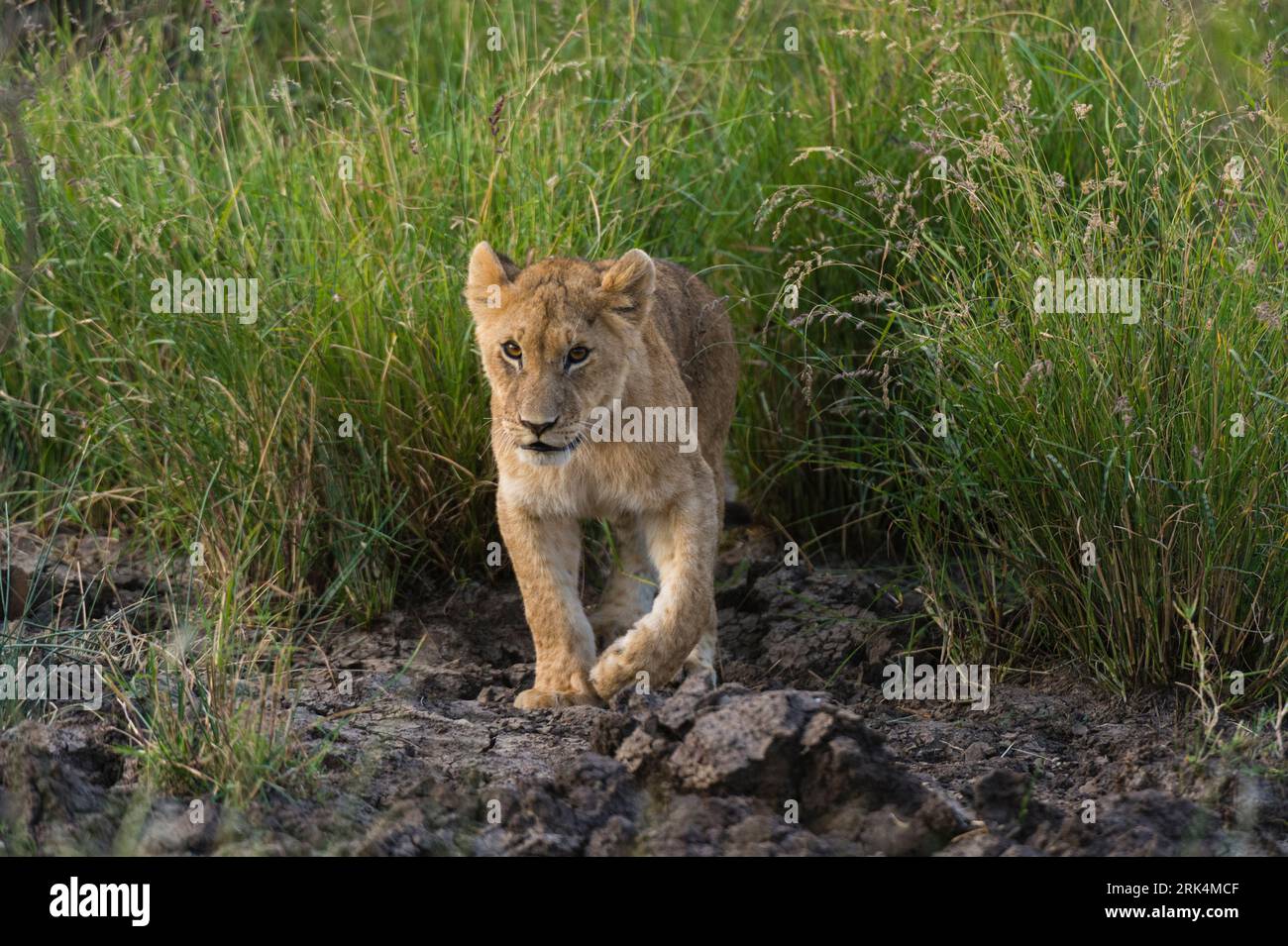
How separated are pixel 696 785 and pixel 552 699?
1.32 m

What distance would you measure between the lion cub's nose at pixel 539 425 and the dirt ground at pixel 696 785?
2.96 feet

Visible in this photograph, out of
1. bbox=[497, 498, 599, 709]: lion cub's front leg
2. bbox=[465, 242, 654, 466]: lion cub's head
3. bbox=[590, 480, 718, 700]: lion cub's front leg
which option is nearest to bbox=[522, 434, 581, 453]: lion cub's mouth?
bbox=[465, 242, 654, 466]: lion cub's head

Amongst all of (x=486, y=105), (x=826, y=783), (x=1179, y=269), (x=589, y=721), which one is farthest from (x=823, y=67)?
(x=826, y=783)

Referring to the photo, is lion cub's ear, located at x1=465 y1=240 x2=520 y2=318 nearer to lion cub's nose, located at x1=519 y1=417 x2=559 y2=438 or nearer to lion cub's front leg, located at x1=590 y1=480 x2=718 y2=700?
lion cub's nose, located at x1=519 y1=417 x2=559 y2=438

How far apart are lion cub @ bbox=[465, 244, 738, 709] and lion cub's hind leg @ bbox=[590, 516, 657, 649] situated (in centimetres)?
38

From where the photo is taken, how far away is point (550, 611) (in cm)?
561

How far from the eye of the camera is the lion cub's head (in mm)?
5410

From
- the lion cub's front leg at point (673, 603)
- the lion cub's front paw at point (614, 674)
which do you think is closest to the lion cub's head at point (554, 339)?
the lion cub's front leg at point (673, 603)

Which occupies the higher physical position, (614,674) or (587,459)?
(587,459)

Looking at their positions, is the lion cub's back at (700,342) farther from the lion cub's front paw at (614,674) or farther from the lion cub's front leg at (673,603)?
the lion cub's front paw at (614,674)

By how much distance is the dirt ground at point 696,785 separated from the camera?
3.99 meters

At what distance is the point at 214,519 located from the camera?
6016 millimetres

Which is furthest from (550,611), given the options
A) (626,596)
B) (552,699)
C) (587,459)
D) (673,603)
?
(626,596)

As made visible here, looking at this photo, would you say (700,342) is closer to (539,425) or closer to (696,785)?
(539,425)
